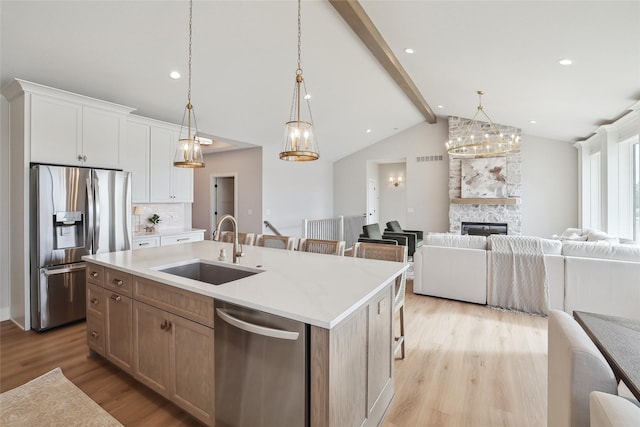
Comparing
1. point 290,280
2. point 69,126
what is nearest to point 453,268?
point 290,280

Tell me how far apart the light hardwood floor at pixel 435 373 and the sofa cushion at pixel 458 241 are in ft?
3.14

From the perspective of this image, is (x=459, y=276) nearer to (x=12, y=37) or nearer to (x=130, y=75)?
(x=130, y=75)

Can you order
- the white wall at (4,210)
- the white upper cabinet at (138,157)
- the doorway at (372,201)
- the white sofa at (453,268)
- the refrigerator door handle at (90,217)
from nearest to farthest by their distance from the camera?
the white wall at (4,210), the refrigerator door handle at (90,217), the white sofa at (453,268), the white upper cabinet at (138,157), the doorway at (372,201)

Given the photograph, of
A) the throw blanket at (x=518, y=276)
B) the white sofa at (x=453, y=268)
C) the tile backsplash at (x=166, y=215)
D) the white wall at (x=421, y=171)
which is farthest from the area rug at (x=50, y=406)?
the white wall at (x=421, y=171)

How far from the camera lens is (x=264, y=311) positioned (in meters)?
1.38

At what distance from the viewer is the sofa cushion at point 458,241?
3.98m

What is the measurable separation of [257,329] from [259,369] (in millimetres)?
259

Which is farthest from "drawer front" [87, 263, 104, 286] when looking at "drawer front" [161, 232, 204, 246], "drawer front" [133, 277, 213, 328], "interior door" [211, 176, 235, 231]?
"interior door" [211, 176, 235, 231]

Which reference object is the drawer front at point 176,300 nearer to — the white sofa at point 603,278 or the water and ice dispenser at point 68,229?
the water and ice dispenser at point 68,229

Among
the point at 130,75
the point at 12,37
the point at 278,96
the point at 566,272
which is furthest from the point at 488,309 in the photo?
the point at 12,37

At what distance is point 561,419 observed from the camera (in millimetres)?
1205

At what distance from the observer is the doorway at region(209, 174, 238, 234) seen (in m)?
7.43

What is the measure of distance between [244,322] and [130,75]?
3.51 meters

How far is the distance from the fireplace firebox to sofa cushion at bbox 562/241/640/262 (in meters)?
3.68
